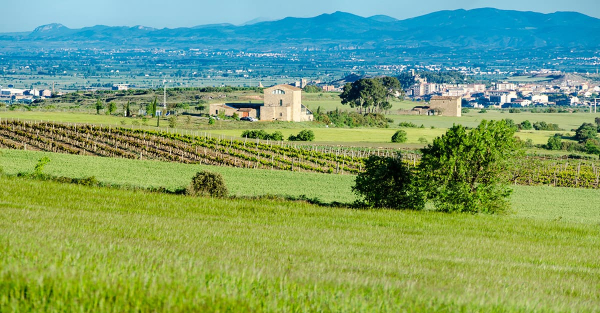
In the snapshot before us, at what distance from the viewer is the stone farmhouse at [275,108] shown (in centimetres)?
10875

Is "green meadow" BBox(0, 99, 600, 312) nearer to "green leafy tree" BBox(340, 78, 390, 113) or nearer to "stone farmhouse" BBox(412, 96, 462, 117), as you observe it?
"green leafy tree" BBox(340, 78, 390, 113)

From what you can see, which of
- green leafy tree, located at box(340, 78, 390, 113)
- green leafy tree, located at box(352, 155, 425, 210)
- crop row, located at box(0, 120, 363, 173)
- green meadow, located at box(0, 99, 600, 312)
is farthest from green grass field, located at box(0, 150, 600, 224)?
green leafy tree, located at box(340, 78, 390, 113)

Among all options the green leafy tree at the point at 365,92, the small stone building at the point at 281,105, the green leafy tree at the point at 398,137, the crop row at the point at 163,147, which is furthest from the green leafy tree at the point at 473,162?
the green leafy tree at the point at 365,92

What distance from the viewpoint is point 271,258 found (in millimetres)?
11492

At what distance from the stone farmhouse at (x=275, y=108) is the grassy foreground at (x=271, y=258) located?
275ft

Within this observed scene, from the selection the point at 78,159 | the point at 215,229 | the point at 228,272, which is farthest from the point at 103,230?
the point at 78,159

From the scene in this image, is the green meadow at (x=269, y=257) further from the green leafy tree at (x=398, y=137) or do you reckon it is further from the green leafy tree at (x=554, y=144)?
the green leafy tree at (x=554, y=144)

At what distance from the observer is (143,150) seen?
5634 cm

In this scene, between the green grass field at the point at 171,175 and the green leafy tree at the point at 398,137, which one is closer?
the green grass field at the point at 171,175

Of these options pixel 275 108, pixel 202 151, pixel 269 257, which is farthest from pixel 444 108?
pixel 269 257

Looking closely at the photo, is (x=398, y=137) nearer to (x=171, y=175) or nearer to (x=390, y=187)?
(x=171, y=175)

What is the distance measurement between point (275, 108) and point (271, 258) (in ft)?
321

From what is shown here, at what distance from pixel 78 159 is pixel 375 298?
43.3 meters

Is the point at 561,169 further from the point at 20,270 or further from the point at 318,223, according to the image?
the point at 20,270
